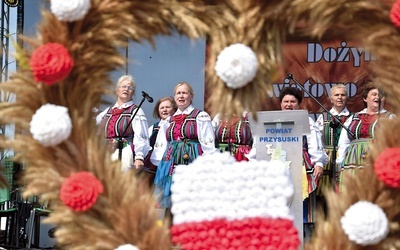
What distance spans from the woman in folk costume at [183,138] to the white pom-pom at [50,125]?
2.87 meters

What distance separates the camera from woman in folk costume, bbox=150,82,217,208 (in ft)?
15.8

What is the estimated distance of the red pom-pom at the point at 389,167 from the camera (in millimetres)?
1789

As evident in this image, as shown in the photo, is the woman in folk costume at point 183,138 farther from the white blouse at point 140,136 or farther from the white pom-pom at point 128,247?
the white pom-pom at point 128,247

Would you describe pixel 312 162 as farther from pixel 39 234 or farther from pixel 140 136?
pixel 39 234

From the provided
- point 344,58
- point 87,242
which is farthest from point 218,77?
point 344,58

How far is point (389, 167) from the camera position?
179 cm

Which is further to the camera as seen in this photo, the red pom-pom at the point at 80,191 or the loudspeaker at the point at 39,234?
the loudspeaker at the point at 39,234

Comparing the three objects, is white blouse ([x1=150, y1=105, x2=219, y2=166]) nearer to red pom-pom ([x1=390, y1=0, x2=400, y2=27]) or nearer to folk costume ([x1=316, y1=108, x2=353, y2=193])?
folk costume ([x1=316, y1=108, x2=353, y2=193])

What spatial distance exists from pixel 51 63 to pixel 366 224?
90 cm

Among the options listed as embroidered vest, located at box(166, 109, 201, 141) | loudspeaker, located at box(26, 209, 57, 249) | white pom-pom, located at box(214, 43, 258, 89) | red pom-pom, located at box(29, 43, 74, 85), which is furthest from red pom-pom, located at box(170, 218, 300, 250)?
loudspeaker, located at box(26, 209, 57, 249)

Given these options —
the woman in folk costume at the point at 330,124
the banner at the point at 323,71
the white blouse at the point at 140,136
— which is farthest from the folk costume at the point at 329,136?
the white blouse at the point at 140,136

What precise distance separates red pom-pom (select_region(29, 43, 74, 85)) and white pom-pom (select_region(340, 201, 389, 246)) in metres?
0.83

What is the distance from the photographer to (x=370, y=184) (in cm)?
185

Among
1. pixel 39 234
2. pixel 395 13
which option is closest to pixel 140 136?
pixel 39 234
